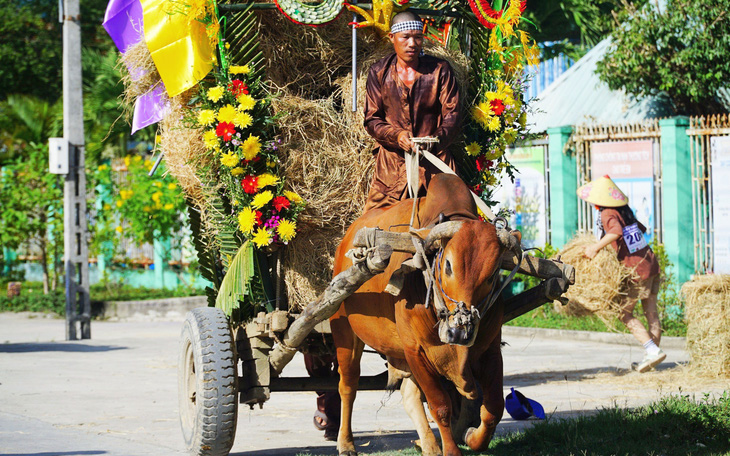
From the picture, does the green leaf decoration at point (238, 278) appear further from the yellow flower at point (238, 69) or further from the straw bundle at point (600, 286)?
the straw bundle at point (600, 286)

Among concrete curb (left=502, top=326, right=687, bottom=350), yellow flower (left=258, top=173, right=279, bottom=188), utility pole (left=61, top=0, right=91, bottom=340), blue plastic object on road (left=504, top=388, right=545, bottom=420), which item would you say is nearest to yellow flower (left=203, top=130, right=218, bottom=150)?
yellow flower (left=258, top=173, right=279, bottom=188)

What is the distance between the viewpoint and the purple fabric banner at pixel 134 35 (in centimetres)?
691

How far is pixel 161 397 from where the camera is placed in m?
9.23

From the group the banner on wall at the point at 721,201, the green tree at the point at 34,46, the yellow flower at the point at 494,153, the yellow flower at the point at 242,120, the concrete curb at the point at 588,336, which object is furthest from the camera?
the green tree at the point at 34,46

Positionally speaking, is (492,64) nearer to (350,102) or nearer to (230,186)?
(350,102)

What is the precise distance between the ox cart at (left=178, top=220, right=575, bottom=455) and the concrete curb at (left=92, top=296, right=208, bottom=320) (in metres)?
11.4

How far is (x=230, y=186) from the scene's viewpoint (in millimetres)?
6324

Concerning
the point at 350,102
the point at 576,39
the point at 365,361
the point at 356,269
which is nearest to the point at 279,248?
the point at 350,102

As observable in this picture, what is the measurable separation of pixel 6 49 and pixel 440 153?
2304 cm

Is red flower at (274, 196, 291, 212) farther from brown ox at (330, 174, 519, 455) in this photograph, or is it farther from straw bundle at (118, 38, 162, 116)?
straw bundle at (118, 38, 162, 116)

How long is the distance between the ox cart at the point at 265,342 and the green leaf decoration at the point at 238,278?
6.4 inches

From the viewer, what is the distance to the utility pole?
14.3 meters

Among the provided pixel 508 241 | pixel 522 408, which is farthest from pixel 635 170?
pixel 508 241

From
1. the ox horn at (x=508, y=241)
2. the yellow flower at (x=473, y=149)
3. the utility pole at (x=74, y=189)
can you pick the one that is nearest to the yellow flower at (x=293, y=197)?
the yellow flower at (x=473, y=149)
